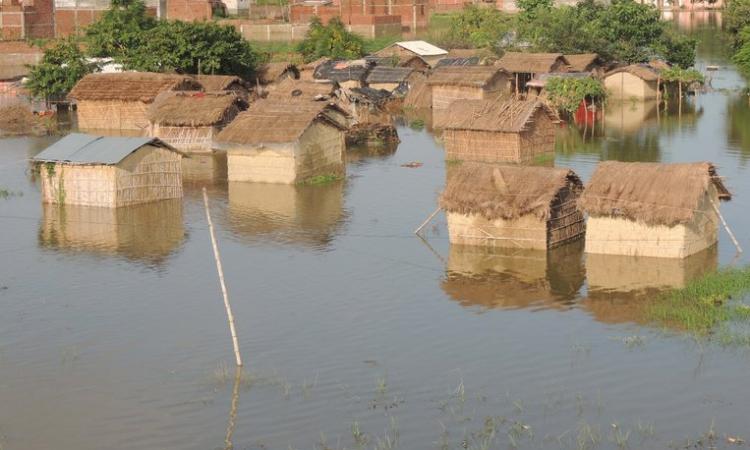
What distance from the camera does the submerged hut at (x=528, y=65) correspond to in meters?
49.0

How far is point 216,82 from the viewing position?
147 feet

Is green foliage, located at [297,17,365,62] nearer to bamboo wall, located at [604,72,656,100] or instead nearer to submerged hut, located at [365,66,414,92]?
submerged hut, located at [365,66,414,92]

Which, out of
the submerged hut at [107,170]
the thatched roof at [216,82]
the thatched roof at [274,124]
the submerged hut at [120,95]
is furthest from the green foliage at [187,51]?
the submerged hut at [107,170]

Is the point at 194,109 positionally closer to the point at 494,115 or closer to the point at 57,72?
the point at 494,115

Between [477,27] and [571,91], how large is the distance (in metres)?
19.3

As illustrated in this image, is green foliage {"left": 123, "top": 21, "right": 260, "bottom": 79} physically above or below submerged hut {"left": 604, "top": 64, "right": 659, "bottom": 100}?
above

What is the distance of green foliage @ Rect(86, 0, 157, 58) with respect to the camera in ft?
166

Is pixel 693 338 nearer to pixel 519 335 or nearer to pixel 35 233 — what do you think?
pixel 519 335

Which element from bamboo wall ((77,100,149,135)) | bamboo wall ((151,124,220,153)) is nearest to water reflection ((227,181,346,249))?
bamboo wall ((151,124,220,153))

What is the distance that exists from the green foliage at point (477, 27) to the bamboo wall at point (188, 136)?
2474cm

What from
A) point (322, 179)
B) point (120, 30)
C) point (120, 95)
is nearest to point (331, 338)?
point (322, 179)

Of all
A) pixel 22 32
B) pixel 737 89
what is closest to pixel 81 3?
pixel 22 32

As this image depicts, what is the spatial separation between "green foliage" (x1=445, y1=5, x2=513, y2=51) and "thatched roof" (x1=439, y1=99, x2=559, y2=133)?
24173 mm

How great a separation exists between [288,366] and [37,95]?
3245 centimetres
